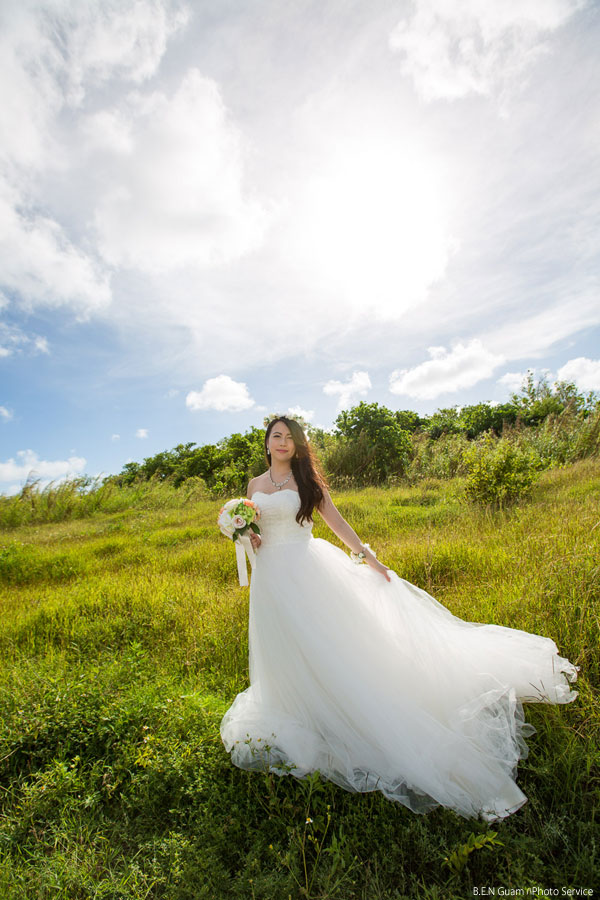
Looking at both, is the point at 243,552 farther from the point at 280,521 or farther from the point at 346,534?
the point at 346,534

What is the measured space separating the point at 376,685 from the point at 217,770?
53.4 inches

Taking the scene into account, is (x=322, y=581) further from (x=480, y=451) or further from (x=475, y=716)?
(x=480, y=451)

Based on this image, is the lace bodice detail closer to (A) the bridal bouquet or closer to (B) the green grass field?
(A) the bridal bouquet

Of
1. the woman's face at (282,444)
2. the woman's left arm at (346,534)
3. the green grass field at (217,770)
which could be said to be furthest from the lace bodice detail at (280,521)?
the green grass field at (217,770)

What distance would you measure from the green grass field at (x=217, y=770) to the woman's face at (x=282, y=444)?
2.26 metres

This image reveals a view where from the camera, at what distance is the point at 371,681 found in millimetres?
3068

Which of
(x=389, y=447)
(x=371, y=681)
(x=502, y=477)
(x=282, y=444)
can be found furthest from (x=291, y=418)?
(x=389, y=447)

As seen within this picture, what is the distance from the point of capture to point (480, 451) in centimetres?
966

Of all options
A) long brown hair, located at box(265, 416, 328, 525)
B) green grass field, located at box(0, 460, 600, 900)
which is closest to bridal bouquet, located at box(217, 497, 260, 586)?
long brown hair, located at box(265, 416, 328, 525)

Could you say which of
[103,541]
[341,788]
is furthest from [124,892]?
[103,541]

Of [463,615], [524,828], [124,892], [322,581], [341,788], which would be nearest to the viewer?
[124,892]

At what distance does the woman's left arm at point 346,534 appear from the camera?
3.73 m

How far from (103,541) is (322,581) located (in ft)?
27.0

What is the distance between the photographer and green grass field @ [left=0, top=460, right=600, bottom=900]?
2.24 metres
